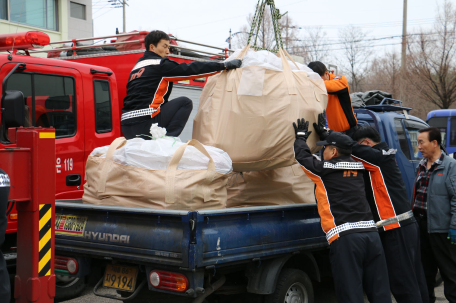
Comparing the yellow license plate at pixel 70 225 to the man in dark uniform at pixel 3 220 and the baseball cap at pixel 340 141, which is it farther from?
the baseball cap at pixel 340 141

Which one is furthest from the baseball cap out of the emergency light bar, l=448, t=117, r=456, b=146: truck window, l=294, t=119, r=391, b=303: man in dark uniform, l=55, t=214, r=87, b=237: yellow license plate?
l=448, t=117, r=456, b=146: truck window

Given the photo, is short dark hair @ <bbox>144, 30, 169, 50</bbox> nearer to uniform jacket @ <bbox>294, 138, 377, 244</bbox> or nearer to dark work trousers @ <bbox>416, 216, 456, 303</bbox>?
uniform jacket @ <bbox>294, 138, 377, 244</bbox>

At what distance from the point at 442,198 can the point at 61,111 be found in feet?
12.6

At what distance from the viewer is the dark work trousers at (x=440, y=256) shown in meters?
4.62

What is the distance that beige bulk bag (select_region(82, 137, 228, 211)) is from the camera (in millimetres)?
3555

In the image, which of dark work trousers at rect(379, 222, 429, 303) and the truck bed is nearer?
the truck bed

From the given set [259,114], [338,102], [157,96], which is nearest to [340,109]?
[338,102]

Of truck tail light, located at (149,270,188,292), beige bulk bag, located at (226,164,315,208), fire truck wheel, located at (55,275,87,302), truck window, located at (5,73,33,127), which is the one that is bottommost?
fire truck wheel, located at (55,275,87,302)

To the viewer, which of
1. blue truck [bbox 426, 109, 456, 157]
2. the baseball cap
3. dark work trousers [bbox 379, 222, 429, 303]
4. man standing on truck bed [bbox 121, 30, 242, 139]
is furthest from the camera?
blue truck [bbox 426, 109, 456, 157]

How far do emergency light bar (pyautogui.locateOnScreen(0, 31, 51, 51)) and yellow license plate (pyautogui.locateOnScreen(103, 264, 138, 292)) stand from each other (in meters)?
2.54

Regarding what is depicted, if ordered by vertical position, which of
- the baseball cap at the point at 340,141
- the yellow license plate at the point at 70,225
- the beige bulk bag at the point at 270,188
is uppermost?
the baseball cap at the point at 340,141

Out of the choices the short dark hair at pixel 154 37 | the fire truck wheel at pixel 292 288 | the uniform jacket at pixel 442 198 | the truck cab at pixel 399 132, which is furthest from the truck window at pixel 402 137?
the short dark hair at pixel 154 37

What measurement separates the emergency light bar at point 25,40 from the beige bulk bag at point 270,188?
2.37 metres

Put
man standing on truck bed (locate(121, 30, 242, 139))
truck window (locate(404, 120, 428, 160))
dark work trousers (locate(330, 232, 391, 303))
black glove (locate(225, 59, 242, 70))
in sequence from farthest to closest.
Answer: truck window (locate(404, 120, 428, 160)) < man standing on truck bed (locate(121, 30, 242, 139)) < black glove (locate(225, 59, 242, 70)) < dark work trousers (locate(330, 232, 391, 303))
